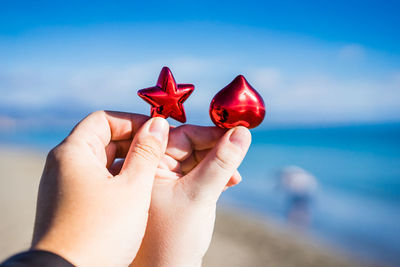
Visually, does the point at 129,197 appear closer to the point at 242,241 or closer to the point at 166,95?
the point at 166,95

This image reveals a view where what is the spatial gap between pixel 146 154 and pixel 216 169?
42cm

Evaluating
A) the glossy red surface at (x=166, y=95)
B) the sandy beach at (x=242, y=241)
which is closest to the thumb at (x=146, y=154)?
the glossy red surface at (x=166, y=95)

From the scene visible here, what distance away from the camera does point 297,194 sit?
902 centimetres

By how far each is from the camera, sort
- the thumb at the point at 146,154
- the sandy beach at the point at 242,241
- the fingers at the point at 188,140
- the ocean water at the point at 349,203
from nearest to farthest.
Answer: the thumb at the point at 146,154, the fingers at the point at 188,140, the sandy beach at the point at 242,241, the ocean water at the point at 349,203

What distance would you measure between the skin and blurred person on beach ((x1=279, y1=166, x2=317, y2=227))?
21.3 ft

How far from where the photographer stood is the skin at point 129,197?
1.34m

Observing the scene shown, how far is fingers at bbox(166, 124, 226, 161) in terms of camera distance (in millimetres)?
2143

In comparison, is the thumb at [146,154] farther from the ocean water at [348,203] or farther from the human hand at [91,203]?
the ocean water at [348,203]

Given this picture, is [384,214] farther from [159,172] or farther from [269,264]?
[159,172]

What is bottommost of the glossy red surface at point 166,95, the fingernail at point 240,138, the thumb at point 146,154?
the thumb at point 146,154

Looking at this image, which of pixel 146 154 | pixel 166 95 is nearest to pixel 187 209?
pixel 146 154

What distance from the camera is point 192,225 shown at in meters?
1.67

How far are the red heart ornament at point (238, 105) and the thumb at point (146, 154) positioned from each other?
0.37 meters

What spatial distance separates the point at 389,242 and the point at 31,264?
729 centimetres
